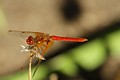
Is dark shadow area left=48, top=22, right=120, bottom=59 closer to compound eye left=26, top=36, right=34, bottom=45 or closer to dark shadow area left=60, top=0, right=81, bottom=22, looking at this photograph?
dark shadow area left=60, top=0, right=81, bottom=22

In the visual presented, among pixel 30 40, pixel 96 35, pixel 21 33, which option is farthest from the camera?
pixel 96 35

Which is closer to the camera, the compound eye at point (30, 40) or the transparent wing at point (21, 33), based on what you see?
the compound eye at point (30, 40)

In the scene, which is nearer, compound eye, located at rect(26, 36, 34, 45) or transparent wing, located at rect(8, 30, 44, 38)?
compound eye, located at rect(26, 36, 34, 45)

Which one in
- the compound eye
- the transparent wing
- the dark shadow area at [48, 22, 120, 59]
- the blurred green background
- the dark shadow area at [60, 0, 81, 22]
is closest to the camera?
the compound eye

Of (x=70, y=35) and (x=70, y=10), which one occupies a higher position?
(x=70, y=10)

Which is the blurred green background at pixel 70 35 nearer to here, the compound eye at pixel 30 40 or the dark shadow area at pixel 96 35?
the dark shadow area at pixel 96 35

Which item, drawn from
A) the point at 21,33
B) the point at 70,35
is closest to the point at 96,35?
the point at 70,35

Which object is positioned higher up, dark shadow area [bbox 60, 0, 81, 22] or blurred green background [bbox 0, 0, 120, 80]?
dark shadow area [bbox 60, 0, 81, 22]

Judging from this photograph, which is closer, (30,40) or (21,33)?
(30,40)

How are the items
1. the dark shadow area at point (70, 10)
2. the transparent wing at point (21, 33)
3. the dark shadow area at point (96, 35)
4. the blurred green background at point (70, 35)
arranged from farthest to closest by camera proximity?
the dark shadow area at point (70, 10), the dark shadow area at point (96, 35), the blurred green background at point (70, 35), the transparent wing at point (21, 33)

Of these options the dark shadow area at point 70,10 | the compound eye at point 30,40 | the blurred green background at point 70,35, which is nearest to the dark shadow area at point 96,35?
the blurred green background at point 70,35

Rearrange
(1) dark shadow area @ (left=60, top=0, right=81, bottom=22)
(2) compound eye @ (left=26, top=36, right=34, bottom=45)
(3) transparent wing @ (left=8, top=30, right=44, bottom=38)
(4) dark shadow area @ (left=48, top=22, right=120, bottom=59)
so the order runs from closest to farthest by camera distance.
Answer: (2) compound eye @ (left=26, top=36, right=34, bottom=45)
(3) transparent wing @ (left=8, top=30, right=44, bottom=38)
(4) dark shadow area @ (left=48, top=22, right=120, bottom=59)
(1) dark shadow area @ (left=60, top=0, right=81, bottom=22)

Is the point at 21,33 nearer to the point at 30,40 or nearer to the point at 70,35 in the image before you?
the point at 30,40

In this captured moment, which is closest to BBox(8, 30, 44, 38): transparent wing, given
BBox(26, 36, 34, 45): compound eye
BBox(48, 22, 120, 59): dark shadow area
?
BBox(26, 36, 34, 45): compound eye
